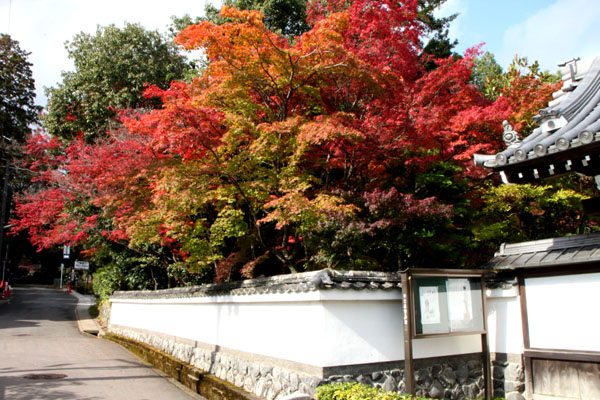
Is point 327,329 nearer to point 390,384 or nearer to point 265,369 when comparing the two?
point 390,384

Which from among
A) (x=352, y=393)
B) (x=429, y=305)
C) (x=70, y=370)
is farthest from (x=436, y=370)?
(x=70, y=370)

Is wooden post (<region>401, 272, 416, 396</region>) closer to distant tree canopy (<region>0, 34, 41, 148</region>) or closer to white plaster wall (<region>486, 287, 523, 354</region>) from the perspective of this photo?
white plaster wall (<region>486, 287, 523, 354</region>)

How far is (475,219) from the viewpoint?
43.9 ft

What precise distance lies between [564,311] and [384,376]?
10.5 feet

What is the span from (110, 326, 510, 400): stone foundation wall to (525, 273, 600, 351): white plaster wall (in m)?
0.92

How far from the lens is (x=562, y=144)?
5406 millimetres

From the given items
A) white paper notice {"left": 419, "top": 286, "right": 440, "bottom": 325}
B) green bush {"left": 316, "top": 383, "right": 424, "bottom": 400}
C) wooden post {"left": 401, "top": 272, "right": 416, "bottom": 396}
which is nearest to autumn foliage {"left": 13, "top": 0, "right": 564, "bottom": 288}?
white paper notice {"left": 419, "top": 286, "right": 440, "bottom": 325}

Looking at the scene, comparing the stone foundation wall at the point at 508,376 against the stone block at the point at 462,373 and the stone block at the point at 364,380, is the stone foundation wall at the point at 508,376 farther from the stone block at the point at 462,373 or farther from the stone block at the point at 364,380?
the stone block at the point at 364,380

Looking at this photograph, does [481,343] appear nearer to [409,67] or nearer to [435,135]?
[435,135]

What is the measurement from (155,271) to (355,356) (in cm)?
1383

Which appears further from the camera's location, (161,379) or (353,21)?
(353,21)

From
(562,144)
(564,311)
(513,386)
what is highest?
(562,144)

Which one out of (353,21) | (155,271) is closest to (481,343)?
(353,21)

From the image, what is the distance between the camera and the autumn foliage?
9.62 m
